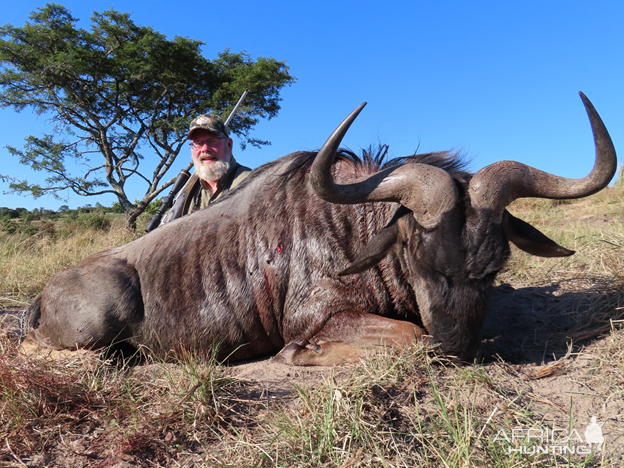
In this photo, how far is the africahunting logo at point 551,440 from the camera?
174 cm

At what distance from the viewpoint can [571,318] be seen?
11.5ft

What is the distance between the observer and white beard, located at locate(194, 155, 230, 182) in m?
5.90

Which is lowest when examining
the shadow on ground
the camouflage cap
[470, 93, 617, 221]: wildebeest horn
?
the shadow on ground

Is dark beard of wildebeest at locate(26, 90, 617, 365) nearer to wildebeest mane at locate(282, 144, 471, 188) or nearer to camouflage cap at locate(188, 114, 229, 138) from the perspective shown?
wildebeest mane at locate(282, 144, 471, 188)

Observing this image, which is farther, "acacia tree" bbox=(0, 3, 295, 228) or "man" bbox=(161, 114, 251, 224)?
"acacia tree" bbox=(0, 3, 295, 228)

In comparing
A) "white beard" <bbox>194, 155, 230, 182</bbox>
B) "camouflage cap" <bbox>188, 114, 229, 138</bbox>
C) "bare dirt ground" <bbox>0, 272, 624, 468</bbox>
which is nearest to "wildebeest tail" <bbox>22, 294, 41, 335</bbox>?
"bare dirt ground" <bbox>0, 272, 624, 468</bbox>

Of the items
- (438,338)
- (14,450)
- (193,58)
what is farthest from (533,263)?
(193,58)

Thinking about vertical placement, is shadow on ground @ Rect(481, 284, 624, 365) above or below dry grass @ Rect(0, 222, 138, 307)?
below

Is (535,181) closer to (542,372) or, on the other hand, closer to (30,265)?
(542,372)

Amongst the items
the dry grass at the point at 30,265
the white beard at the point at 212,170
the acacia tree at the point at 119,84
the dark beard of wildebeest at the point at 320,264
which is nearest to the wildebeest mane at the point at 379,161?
the dark beard of wildebeest at the point at 320,264

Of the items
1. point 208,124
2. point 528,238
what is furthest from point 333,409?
point 208,124

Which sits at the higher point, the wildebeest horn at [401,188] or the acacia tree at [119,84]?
the acacia tree at [119,84]

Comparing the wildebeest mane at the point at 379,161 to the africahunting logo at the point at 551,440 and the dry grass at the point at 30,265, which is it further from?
the dry grass at the point at 30,265

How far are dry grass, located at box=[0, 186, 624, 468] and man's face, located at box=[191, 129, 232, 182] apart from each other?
10.6ft
